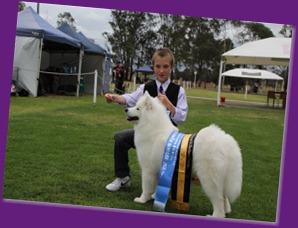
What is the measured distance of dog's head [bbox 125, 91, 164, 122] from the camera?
3584mm

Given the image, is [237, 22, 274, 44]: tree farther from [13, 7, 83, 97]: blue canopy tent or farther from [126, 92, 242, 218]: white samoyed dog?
[13, 7, 83, 97]: blue canopy tent

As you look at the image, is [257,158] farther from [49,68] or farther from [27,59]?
Result: [49,68]

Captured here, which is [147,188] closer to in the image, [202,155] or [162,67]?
[202,155]

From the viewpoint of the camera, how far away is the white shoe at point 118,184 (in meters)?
4.08

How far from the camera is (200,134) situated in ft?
10.9

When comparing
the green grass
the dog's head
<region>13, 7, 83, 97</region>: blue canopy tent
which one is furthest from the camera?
<region>13, 7, 83, 97</region>: blue canopy tent

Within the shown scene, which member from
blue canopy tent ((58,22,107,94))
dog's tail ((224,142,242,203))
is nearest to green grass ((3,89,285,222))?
dog's tail ((224,142,242,203))

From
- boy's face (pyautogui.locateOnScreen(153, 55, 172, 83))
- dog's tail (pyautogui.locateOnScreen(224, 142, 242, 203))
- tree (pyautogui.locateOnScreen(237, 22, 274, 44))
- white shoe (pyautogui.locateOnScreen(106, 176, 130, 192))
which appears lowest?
white shoe (pyautogui.locateOnScreen(106, 176, 130, 192))

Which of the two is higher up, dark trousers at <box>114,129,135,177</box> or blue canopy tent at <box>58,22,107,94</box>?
blue canopy tent at <box>58,22,107,94</box>

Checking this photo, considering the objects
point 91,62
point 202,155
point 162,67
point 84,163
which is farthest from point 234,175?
point 91,62

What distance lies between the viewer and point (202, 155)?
323 centimetres

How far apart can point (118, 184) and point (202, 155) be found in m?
1.41

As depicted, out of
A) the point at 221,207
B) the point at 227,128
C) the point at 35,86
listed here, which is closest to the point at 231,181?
the point at 221,207

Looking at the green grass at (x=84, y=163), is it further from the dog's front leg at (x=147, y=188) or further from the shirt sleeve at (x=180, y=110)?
the shirt sleeve at (x=180, y=110)
